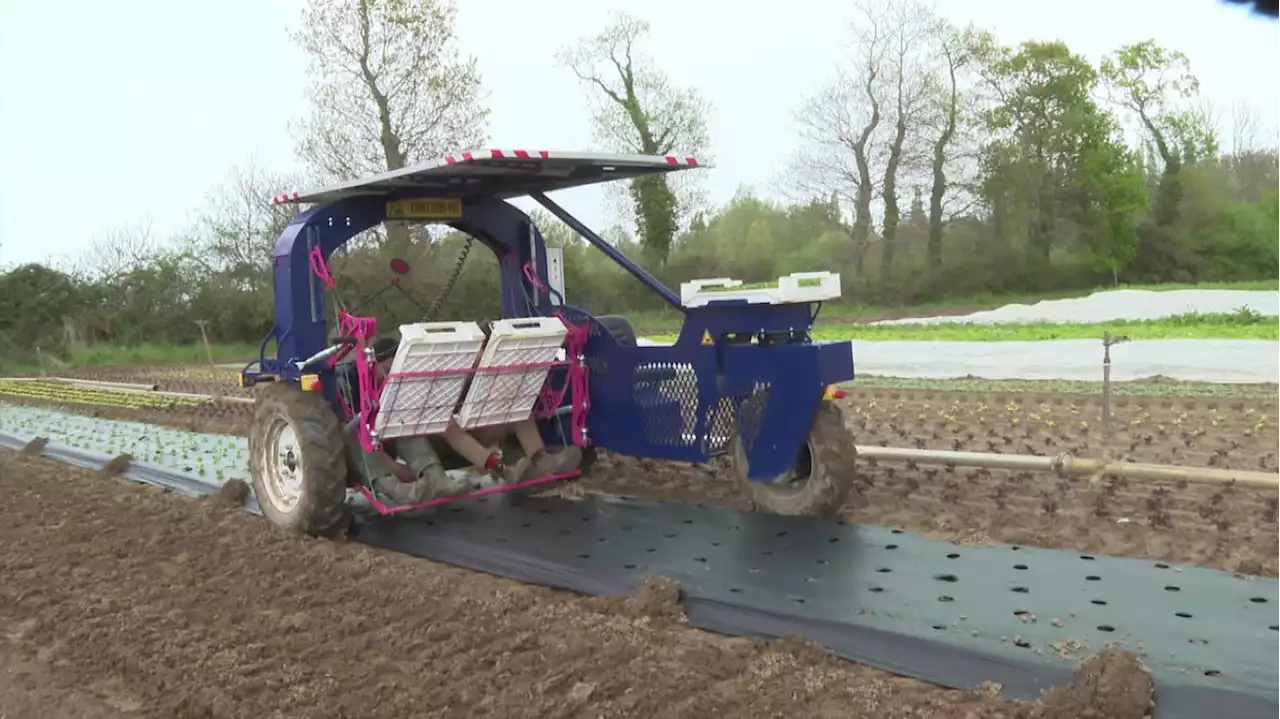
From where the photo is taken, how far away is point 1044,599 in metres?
3.53

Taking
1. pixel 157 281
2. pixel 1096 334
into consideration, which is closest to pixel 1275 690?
pixel 1096 334

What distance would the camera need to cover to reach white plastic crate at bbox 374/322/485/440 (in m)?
4.98

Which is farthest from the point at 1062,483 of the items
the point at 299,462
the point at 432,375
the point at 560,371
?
the point at 299,462

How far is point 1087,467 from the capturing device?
493 centimetres

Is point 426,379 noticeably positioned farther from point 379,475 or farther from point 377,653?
point 377,653

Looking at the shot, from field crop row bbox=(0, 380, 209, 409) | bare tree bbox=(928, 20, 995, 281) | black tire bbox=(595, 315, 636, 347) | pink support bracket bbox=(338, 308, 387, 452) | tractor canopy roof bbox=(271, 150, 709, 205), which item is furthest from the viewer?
bare tree bbox=(928, 20, 995, 281)

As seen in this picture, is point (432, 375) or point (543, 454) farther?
point (543, 454)

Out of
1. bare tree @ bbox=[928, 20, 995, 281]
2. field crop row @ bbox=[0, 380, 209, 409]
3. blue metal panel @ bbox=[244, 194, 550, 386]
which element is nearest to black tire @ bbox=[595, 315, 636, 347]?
blue metal panel @ bbox=[244, 194, 550, 386]

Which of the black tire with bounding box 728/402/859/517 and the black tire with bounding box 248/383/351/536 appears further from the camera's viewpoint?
the black tire with bounding box 248/383/351/536

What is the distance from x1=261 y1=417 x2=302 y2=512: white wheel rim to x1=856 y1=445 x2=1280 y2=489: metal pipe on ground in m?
2.98

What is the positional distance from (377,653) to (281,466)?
2.33 meters

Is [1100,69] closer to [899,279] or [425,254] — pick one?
[899,279]

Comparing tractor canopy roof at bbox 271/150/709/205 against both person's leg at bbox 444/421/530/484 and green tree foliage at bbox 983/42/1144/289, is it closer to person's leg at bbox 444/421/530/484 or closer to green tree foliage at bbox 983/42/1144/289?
person's leg at bbox 444/421/530/484

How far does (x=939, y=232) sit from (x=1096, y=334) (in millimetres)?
17528
